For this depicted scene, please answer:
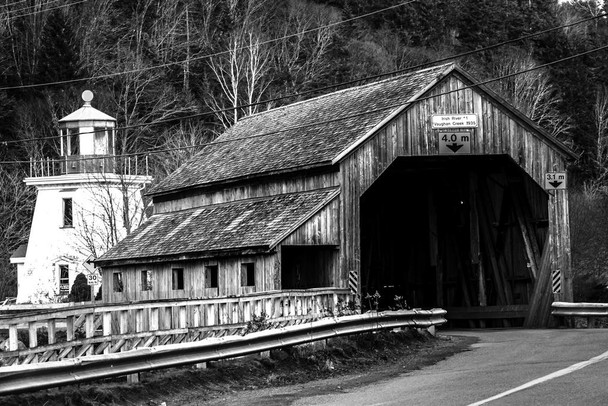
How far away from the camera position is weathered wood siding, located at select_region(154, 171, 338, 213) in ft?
108

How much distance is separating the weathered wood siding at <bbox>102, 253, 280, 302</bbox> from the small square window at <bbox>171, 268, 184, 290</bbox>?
0.11 m

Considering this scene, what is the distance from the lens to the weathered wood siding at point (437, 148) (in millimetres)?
32250

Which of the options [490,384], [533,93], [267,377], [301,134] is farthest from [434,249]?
[533,93]

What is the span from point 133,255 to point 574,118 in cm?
5255

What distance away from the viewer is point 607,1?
102 metres

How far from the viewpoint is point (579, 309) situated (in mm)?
31250

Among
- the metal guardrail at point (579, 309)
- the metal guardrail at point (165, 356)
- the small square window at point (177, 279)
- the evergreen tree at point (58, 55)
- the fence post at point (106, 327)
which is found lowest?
the metal guardrail at point (579, 309)

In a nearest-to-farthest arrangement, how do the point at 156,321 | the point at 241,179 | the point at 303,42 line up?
the point at 156,321 → the point at 241,179 → the point at 303,42

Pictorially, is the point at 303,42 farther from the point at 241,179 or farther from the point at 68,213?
the point at 241,179

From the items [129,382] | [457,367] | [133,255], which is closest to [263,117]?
[133,255]

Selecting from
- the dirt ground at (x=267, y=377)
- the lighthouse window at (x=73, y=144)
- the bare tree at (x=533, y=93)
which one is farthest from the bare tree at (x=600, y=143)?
the dirt ground at (x=267, y=377)

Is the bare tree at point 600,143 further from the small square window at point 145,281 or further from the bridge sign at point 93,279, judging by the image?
the small square window at point 145,281

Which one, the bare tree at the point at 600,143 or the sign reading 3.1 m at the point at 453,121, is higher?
the bare tree at the point at 600,143

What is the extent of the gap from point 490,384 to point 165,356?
4331 mm
